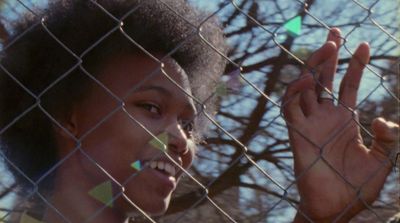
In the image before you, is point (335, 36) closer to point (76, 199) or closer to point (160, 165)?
point (160, 165)

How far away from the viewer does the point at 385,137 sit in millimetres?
1752

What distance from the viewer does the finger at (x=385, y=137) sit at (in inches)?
68.6

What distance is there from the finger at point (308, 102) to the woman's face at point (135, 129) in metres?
0.27

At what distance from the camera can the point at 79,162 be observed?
72.7 inches

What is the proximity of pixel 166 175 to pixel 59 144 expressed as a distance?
12.0 inches

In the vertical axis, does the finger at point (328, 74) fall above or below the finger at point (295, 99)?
above

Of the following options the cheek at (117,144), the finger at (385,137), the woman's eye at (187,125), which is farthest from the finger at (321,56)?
the cheek at (117,144)

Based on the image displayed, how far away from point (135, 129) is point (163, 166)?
0.10m

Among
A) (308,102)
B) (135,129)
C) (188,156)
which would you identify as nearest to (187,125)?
(188,156)

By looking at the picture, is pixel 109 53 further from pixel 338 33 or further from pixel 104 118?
pixel 338 33

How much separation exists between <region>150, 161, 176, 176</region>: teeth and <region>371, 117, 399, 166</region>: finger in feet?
1.45

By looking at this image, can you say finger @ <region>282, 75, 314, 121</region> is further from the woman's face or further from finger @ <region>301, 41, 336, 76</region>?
the woman's face

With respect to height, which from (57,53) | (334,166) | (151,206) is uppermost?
(57,53)

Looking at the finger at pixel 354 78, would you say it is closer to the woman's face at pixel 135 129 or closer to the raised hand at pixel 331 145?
the raised hand at pixel 331 145
